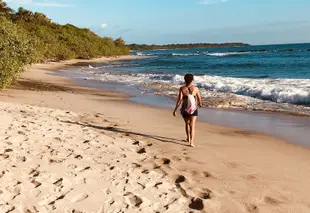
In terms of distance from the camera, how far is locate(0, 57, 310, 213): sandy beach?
4195 mm

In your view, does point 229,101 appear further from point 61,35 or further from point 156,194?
point 61,35

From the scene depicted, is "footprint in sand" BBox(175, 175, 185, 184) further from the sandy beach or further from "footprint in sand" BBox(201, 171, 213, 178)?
"footprint in sand" BBox(201, 171, 213, 178)

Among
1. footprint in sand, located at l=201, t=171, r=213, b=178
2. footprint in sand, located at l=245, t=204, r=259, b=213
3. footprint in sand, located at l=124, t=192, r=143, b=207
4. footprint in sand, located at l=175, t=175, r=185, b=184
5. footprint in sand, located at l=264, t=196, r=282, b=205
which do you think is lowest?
footprint in sand, located at l=201, t=171, r=213, b=178

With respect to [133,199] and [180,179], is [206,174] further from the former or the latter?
[133,199]

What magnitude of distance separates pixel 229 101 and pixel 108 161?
27.9ft

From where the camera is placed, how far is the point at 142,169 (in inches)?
211

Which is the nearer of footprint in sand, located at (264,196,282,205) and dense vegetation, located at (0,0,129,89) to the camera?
footprint in sand, located at (264,196,282,205)

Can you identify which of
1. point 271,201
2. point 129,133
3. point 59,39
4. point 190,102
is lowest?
point 129,133

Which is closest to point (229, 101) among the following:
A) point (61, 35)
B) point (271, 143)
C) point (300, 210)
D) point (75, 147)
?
point (271, 143)

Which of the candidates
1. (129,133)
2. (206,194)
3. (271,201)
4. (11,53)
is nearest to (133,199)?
(206,194)

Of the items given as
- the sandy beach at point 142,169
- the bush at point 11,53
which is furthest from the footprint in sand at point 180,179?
the bush at point 11,53

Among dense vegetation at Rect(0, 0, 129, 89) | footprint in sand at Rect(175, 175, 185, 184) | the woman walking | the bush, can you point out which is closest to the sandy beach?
footprint in sand at Rect(175, 175, 185, 184)

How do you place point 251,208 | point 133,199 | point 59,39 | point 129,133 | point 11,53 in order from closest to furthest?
point 251,208 < point 133,199 < point 129,133 < point 11,53 < point 59,39

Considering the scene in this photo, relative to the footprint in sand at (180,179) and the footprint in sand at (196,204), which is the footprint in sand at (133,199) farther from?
the footprint in sand at (180,179)
